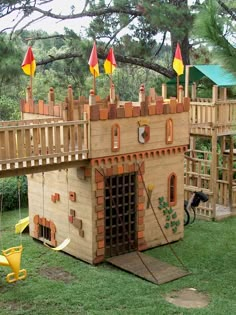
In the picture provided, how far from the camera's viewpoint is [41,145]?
973 cm

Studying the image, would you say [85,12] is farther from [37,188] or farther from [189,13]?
[37,188]

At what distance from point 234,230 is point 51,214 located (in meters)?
4.89

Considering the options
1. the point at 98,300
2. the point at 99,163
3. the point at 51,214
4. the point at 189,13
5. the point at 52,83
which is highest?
the point at 189,13

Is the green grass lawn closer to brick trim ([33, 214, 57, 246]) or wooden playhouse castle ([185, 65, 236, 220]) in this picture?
brick trim ([33, 214, 57, 246])

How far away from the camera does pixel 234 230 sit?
13.2 m

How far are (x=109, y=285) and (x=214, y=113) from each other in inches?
247

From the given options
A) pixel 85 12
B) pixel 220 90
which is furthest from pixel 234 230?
pixel 85 12

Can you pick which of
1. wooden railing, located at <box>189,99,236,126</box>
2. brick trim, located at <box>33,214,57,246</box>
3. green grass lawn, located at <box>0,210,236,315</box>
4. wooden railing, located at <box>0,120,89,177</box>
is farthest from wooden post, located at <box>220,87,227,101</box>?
brick trim, located at <box>33,214,57,246</box>

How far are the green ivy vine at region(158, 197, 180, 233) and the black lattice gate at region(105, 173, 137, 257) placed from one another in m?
0.82

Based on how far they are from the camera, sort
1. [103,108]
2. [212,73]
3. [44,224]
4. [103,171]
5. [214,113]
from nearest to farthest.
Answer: [103,171]
[103,108]
[44,224]
[214,113]
[212,73]

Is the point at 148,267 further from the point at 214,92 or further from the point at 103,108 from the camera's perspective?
the point at 214,92

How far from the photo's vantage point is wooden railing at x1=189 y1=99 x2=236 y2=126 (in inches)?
545

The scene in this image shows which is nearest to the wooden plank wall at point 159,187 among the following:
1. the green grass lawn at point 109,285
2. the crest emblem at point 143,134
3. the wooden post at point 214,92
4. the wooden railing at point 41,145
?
the green grass lawn at point 109,285

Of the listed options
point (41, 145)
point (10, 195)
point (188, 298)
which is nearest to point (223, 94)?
point (41, 145)
